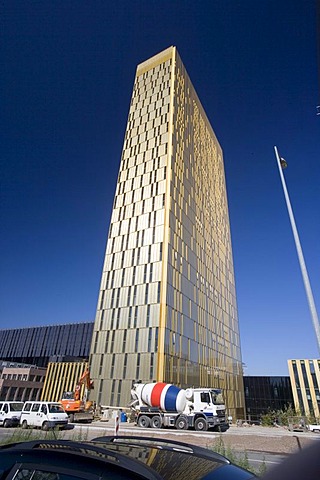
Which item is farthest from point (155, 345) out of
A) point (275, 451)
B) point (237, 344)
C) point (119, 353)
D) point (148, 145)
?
point (237, 344)

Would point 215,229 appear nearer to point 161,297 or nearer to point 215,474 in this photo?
point 161,297

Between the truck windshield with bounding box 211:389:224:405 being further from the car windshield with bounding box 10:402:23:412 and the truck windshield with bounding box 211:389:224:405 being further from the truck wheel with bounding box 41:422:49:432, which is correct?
the car windshield with bounding box 10:402:23:412

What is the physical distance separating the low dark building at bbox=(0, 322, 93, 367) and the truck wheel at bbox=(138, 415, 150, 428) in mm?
57941

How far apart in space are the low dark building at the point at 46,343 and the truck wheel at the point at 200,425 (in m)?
61.3

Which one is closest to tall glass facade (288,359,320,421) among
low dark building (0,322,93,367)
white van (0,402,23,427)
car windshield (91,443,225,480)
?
low dark building (0,322,93,367)

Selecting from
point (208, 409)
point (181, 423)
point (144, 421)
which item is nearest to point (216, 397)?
point (208, 409)

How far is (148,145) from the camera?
53781 millimetres

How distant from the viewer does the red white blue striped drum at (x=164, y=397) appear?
21797mm

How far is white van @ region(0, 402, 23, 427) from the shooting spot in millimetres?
21734

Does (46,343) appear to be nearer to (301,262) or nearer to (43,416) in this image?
(43,416)

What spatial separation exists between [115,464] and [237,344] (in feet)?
237

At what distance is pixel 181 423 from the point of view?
20859 mm

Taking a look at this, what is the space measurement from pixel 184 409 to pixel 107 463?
21472 mm

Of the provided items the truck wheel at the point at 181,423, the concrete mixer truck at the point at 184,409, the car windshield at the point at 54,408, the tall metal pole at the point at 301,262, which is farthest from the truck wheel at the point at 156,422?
the tall metal pole at the point at 301,262
